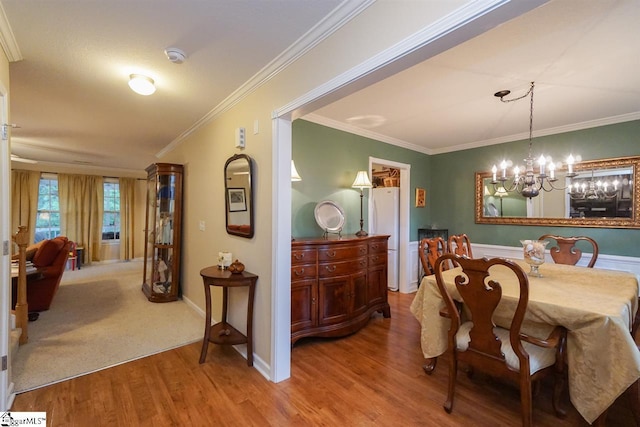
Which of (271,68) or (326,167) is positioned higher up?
(271,68)

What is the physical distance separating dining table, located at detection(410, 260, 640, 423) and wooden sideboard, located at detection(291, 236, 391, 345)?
863mm

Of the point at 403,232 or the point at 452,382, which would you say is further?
the point at 403,232

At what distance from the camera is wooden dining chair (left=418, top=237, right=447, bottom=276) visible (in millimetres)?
2687

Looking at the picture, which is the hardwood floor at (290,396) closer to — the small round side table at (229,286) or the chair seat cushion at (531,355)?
the small round side table at (229,286)

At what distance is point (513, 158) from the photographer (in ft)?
13.3

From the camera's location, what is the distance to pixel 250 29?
1734 millimetres

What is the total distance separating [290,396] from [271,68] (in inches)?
94.1

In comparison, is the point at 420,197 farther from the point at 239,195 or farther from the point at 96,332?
the point at 96,332

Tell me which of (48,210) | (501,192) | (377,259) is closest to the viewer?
(377,259)

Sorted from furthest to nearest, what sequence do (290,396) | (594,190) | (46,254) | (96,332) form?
(46,254)
(594,190)
(96,332)
(290,396)

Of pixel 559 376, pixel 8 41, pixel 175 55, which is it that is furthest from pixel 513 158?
pixel 8 41

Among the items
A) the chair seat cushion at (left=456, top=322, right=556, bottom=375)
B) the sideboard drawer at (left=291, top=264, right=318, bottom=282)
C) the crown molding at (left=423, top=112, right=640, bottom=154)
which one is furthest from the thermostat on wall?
the crown molding at (left=423, top=112, right=640, bottom=154)

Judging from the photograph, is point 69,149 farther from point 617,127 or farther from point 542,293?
point 617,127

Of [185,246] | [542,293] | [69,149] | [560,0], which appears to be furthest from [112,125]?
[542,293]
